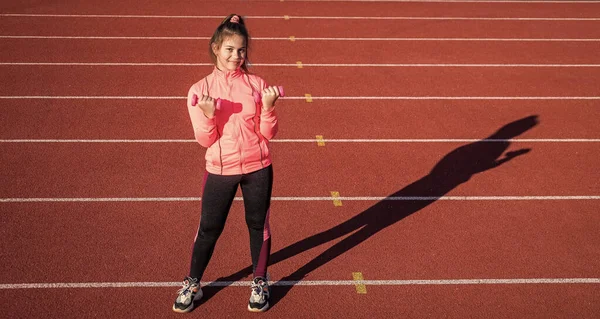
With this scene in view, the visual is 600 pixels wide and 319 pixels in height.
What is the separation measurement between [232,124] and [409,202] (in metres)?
2.40

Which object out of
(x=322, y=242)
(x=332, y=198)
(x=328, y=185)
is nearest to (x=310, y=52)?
(x=328, y=185)

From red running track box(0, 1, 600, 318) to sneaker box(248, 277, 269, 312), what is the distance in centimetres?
7

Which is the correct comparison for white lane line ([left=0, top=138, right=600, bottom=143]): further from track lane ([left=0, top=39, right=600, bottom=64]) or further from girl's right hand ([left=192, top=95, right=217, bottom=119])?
girl's right hand ([left=192, top=95, right=217, bottom=119])

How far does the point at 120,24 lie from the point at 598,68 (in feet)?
23.2

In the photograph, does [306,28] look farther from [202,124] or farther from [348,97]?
[202,124]

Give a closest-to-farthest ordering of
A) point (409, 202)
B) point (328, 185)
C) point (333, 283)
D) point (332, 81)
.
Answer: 1. point (333, 283)
2. point (409, 202)
3. point (328, 185)
4. point (332, 81)

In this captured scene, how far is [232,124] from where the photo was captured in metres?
3.43

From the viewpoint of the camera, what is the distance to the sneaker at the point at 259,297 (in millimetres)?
4023

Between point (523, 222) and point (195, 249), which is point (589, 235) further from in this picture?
point (195, 249)

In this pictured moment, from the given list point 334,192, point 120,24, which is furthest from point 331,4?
point 334,192

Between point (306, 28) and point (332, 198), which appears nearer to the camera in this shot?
point (332, 198)

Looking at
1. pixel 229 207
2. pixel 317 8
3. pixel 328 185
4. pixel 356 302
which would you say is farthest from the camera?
pixel 317 8

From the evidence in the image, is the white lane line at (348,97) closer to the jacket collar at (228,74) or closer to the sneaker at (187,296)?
the sneaker at (187,296)

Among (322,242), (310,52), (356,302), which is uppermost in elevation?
(310,52)
